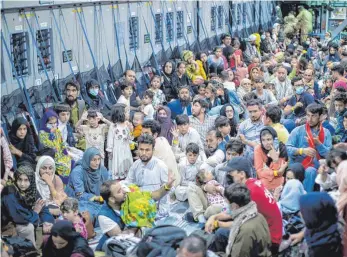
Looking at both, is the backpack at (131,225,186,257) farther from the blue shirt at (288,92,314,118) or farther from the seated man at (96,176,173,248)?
the blue shirt at (288,92,314,118)

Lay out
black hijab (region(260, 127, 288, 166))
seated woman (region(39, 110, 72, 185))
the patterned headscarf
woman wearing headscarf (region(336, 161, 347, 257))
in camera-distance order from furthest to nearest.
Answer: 1. seated woman (region(39, 110, 72, 185))
2. black hijab (region(260, 127, 288, 166))
3. the patterned headscarf
4. woman wearing headscarf (region(336, 161, 347, 257))

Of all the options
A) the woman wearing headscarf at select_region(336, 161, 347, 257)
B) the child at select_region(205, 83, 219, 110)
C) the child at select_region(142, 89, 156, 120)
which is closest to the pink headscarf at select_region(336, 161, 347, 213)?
the woman wearing headscarf at select_region(336, 161, 347, 257)

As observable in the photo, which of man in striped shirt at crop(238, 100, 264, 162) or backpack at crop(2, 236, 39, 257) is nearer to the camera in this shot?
backpack at crop(2, 236, 39, 257)

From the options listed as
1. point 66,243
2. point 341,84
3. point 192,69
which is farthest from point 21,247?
point 192,69

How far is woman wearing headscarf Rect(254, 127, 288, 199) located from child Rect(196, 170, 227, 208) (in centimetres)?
48

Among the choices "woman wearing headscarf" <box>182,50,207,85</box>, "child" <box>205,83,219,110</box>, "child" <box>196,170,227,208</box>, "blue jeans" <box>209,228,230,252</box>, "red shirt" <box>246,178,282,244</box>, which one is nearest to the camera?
"red shirt" <box>246,178,282,244</box>

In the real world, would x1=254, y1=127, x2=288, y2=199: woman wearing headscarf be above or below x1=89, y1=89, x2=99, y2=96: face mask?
below

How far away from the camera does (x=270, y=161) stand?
7.98m

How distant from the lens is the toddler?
1024cm

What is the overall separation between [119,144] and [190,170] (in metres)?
1.01

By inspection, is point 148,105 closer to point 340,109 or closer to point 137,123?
point 137,123

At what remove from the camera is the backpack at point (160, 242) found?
5605mm

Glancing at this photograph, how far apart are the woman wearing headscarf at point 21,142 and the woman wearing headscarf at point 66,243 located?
2594mm

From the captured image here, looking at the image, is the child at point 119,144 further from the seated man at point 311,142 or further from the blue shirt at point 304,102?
the blue shirt at point 304,102
